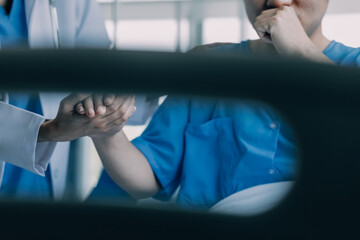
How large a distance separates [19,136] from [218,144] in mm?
370

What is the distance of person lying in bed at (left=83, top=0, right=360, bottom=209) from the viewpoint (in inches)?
26.0

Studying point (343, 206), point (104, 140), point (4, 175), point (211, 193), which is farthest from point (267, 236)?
point (4, 175)

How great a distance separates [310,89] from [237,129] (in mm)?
540

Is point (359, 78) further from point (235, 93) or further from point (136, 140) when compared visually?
point (136, 140)

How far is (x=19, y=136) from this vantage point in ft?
1.48

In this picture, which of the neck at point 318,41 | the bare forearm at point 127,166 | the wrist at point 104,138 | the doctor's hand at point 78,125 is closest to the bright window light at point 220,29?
the neck at point 318,41

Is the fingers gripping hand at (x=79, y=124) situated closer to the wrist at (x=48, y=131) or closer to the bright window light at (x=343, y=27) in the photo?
the wrist at (x=48, y=131)

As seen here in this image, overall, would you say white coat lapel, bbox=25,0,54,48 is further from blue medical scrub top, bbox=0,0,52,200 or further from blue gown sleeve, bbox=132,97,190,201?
blue gown sleeve, bbox=132,97,190,201

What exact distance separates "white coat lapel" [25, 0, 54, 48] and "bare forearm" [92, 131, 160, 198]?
33 centimetres

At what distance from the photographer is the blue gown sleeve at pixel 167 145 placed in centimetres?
75

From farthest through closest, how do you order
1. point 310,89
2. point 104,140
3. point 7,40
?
point 7,40, point 104,140, point 310,89

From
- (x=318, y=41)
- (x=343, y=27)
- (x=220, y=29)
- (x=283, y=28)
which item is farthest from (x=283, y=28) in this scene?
(x=220, y=29)

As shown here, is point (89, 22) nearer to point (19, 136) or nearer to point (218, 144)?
point (218, 144)

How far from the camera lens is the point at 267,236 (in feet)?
0.65
